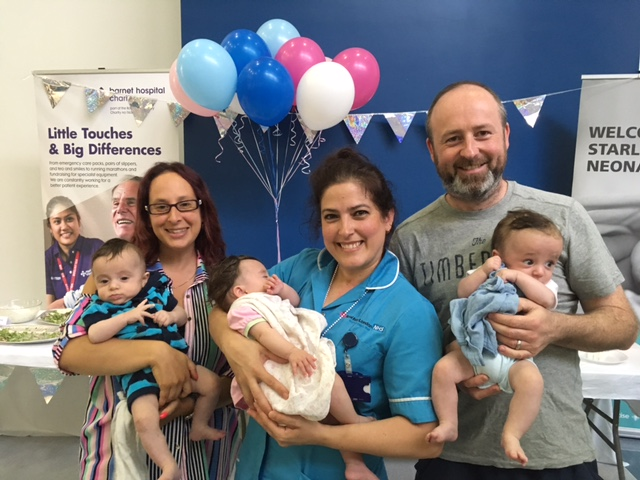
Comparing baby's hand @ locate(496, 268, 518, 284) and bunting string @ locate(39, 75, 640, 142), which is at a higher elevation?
bunting string @ locate(39, 75, 640, 142)

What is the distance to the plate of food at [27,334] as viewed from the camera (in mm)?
2744

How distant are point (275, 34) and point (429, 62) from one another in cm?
116

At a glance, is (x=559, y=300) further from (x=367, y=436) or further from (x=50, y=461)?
(x=50, y=461)

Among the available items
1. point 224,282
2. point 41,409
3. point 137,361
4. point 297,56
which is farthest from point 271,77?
point 41,409

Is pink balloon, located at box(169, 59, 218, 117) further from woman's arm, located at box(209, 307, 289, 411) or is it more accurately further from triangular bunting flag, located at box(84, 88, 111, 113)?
woman's arm, located at box(209, 307, 289, 411)

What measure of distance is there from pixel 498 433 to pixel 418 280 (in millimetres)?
530

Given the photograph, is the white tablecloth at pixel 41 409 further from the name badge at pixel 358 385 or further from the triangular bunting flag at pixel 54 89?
the name badge at pixel 358 385

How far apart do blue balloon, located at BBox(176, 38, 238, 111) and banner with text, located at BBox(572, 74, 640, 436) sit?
7.94 feet

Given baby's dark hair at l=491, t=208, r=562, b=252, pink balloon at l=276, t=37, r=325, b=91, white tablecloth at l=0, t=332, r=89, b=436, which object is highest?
pink balloon at l=276, t=37, r=325, b=91

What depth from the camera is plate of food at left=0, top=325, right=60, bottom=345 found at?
274cm

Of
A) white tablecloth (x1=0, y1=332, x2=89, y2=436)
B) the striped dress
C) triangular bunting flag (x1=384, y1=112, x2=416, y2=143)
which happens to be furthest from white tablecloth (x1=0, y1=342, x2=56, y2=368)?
triangular bunting flag (x1=384, y1=112, x2=416, y2=143)

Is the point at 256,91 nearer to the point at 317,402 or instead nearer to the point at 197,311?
the point at 197,311

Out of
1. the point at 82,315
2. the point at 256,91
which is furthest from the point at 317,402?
the point at 256,91

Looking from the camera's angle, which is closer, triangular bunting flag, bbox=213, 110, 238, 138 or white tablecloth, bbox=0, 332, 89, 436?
triangular bunting flag, bbox=213, 110, 238, 138
